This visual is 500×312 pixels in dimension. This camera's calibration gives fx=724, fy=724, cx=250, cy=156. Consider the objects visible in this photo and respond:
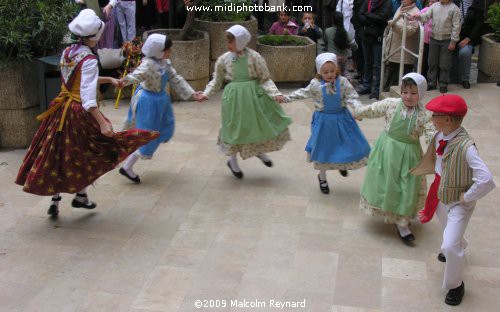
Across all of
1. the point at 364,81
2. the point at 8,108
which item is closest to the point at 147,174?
the point at 8,108

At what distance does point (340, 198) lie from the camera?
6.62 m

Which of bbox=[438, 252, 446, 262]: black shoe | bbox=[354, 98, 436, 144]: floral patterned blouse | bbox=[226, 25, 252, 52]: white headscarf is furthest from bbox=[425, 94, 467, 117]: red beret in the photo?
bbox=[226, 25, 252, 52]: white headscarf

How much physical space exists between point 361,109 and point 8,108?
3895 millimetres

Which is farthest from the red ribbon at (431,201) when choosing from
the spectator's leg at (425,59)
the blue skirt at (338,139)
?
the spectator's leg at (425,59)

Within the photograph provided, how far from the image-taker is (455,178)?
4.66 metres

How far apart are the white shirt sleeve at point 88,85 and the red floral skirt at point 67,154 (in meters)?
0.18

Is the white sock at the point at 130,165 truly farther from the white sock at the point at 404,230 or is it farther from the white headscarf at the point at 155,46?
the white sock at the point at 404,230

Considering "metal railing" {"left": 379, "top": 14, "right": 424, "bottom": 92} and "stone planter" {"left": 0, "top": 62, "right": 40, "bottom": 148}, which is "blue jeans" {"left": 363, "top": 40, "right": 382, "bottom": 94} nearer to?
"metal railing" {"left": 379, "top": 14, "right": 424, "bottom": 92}

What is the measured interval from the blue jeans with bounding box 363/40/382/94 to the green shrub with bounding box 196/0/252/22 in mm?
1845

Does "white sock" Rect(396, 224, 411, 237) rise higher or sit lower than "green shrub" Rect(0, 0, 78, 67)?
lower

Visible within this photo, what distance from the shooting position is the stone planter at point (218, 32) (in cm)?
1020

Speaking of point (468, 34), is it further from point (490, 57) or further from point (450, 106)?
point (450, 106)

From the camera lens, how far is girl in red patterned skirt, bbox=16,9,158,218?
564 cm

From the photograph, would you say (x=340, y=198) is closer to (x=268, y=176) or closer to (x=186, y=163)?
(x=268, y=176)
